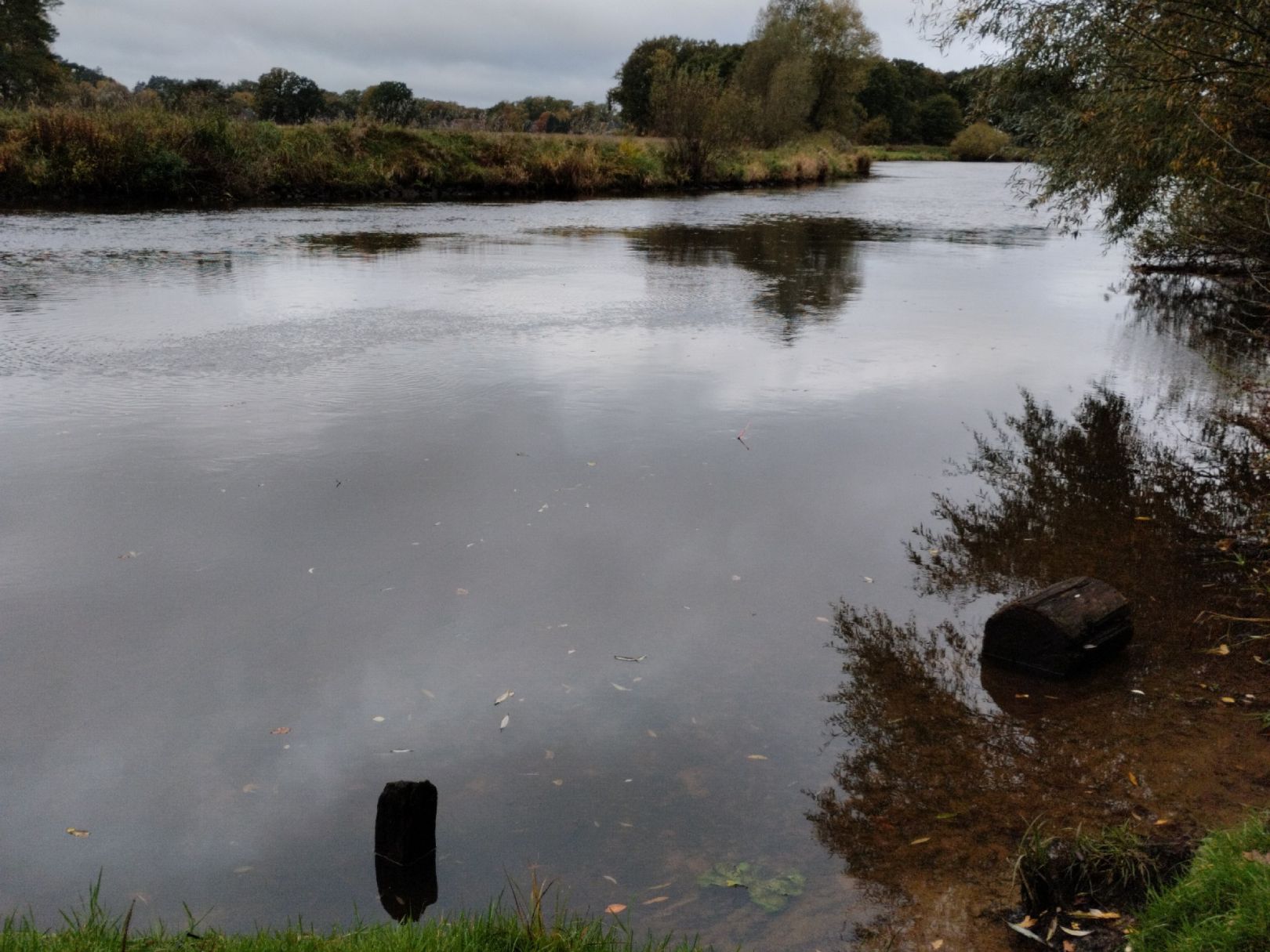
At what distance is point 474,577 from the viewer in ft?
22.0

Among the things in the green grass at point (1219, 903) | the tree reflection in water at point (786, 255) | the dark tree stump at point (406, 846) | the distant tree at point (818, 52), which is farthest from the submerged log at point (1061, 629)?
the distant tree at point (818, 52)

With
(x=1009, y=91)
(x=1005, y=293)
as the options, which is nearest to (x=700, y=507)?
(x=1009, y=91)

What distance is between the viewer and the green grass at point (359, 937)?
331 cm

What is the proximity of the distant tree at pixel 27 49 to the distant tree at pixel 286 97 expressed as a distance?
13148 mm

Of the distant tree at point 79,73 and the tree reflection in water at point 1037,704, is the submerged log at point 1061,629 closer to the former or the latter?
the tree reflection in water at point 1037,704

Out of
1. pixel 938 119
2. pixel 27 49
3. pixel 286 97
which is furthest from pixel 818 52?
Result: pixel 27 49

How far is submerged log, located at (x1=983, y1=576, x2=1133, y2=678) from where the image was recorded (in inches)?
227

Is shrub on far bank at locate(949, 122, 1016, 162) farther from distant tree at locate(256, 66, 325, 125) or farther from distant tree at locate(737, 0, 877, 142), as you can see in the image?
distant tree at locate(256, 66, 325, 125)

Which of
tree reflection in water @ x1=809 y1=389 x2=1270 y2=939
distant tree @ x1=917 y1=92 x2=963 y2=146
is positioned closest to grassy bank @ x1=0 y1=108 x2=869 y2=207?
tree reflection in water @ x1=809 y1=389 x2=1270 y2=939

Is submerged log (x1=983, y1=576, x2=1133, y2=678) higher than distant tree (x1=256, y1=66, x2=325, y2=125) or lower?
lower

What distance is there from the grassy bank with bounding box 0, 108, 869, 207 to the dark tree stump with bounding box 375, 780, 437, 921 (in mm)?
29626

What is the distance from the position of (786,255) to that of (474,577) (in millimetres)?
18227

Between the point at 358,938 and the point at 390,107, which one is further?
the point at 390,107

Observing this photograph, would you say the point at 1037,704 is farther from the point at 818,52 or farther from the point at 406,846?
the point at 818,52
